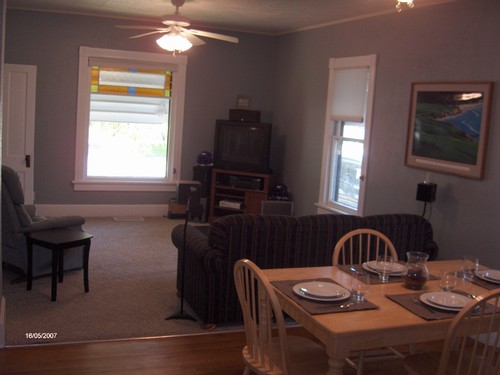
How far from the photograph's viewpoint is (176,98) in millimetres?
7996

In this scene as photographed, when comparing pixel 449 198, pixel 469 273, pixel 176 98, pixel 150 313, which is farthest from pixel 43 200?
Answer: pixel 469 273

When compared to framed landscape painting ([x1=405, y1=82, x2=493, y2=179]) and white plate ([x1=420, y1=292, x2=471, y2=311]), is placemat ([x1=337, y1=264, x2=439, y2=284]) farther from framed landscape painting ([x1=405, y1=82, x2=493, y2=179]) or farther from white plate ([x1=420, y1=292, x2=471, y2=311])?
framed landscape painting ([x1=405, y1=82, x2=493, y2=179])

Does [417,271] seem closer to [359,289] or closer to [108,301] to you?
[359,289]

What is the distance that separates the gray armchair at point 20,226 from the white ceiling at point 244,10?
2572 mm

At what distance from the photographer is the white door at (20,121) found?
283 inches

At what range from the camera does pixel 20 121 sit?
7.27m

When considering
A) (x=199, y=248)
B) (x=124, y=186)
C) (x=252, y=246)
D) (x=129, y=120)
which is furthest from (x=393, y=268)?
(x=129, y=120)

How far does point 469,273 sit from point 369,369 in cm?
95

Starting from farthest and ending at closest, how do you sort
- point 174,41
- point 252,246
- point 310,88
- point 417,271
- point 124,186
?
point 124,186 → point 310,88 → point 174,41 → point 252,246 → point 417,271

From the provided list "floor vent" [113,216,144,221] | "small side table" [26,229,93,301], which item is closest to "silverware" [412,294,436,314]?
"small side table" [26,229,93,301]

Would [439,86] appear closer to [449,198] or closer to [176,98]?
[449,198]

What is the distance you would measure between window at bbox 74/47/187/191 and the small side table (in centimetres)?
299

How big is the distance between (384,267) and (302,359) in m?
0.70

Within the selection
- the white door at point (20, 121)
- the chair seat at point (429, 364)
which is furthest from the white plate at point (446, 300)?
the white door at point (20, 121)
